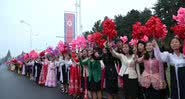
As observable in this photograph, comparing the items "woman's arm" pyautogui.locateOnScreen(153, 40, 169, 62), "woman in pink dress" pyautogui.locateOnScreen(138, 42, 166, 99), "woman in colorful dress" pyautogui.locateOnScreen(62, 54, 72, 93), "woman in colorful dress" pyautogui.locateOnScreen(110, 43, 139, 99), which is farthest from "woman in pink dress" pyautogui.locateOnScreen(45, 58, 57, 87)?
"woman's arm" pyautogui.locateOnScreen(153, 40, 169, 62)

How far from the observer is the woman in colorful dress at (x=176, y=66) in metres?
5.92

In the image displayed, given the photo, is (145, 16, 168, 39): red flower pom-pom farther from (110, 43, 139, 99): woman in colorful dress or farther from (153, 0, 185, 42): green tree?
(153, 0, 185, 42): green tree

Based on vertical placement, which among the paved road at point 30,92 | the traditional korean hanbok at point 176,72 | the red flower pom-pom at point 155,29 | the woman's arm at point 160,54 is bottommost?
the paved road at point 30,92

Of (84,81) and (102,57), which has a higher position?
(102,57)

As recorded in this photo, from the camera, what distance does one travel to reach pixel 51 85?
1625cm

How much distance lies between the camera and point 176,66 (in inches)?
237

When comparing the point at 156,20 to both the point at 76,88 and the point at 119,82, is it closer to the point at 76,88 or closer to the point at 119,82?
the point at 119,82

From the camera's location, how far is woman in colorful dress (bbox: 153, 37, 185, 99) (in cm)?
592

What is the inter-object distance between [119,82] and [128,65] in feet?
4.04

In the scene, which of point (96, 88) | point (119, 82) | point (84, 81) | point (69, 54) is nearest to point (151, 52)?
point (119, 82)

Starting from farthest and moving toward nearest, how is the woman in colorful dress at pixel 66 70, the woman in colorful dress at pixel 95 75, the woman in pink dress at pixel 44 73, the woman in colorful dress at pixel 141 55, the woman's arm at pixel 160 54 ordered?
the woman in pink dress at pixel 44 73 < the woman in colorful dress at pixel 66 70 < the woman in colorful dress at pixel 95 75 < the woman in colorful dress at pixel 141 55 < the woman's arm at pixel 160 54

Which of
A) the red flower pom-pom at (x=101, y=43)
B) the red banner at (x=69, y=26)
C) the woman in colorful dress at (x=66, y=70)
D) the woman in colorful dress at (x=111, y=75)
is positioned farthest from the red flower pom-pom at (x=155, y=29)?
the red banner at (x=69, y=26)

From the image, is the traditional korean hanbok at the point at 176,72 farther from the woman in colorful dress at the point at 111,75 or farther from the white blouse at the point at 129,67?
the woman in colorful dress at the point at 111,75

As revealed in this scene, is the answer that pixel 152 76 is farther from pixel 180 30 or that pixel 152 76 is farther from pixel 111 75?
pixel 111 75
